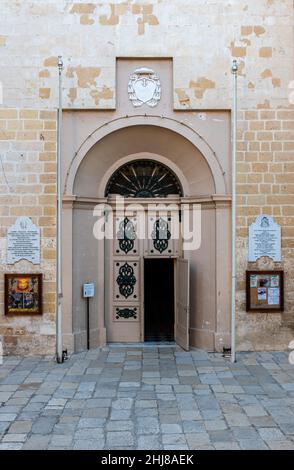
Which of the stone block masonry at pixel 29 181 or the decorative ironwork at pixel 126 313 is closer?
the stone block masonry at pixel 29 181

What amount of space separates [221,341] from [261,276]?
1.43m

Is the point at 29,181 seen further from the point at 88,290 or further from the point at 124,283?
the point at 124,283

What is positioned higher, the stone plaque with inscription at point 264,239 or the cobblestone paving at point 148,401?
the stone plaque with inscription at point 264,239

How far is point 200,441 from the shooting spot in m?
5.04

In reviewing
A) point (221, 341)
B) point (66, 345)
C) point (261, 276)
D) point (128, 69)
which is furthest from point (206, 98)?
point (66, 345)

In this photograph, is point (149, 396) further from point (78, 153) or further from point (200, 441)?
point (78, 153)

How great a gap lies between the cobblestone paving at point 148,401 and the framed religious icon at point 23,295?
Result: 867 millimetres

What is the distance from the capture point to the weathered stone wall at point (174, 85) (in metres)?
8.70

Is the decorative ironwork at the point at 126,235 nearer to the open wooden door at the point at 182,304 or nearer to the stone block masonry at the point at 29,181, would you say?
the open wooden door at the point at 182,304

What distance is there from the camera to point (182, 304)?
914cm

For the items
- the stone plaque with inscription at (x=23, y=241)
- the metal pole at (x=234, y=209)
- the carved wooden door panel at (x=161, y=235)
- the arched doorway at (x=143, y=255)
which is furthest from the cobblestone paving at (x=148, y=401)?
the carved wooden door panel at (x=161, y=235)

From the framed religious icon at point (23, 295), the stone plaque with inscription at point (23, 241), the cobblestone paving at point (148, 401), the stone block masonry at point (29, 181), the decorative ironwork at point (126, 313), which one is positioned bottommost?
the cobblestone paving at point (148, 401)

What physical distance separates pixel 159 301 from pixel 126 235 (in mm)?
1521

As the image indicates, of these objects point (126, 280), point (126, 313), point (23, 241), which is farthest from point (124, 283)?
point (23, 241)
